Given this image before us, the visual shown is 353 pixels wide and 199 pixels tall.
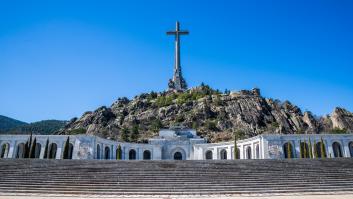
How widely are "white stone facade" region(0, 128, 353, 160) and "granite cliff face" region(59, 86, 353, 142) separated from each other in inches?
560

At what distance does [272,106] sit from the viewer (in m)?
93.6

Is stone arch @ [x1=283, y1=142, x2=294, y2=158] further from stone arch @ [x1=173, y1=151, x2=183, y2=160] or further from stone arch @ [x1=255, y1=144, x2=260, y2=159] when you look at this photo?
stone arch @ [x1=173, y1=151, x2=183, y2=160]

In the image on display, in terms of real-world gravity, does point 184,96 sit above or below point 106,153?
above

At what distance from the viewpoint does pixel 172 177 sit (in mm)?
27766

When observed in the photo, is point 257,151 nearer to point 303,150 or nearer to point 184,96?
point 303,150

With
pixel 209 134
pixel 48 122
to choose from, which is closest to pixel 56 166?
pixel 209 134

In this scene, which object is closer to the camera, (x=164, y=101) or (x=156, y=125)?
A: (x=156, y=125)

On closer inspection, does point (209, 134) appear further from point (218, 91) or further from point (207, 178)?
point (207, 178)

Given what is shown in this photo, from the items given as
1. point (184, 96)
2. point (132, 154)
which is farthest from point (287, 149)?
point (184, 96)

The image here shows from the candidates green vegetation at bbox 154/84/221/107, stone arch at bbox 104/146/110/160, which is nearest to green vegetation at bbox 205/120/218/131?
green vegetation at bbox 154/84/221/107

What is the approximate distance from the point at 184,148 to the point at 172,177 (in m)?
30.4

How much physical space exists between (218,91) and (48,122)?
242 feet

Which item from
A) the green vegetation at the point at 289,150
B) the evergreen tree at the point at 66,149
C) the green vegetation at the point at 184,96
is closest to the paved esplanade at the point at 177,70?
the green vegetation at the point at 184,96

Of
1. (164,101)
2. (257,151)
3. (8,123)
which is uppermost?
(164,101)
